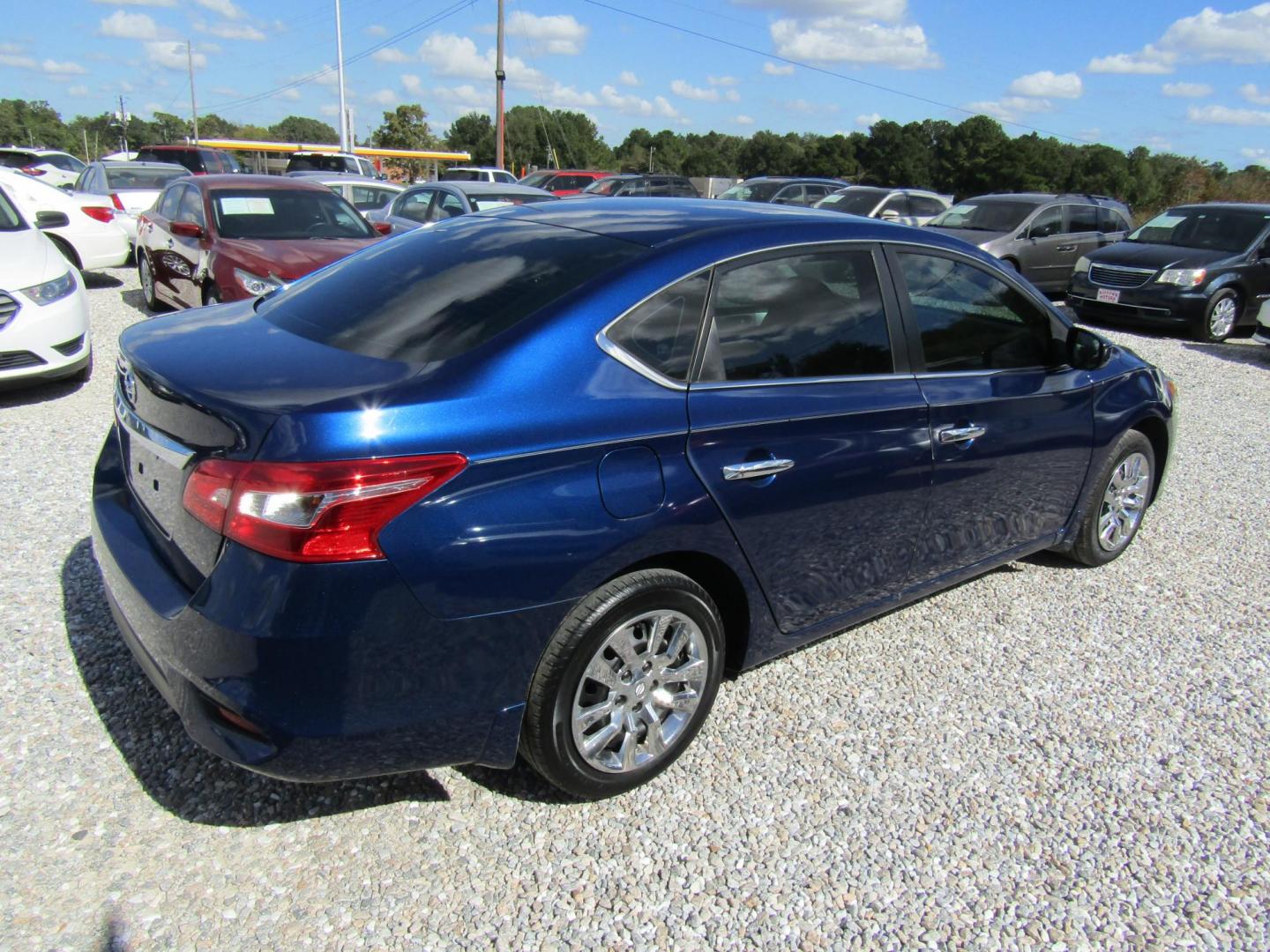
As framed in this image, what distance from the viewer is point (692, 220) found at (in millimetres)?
3131

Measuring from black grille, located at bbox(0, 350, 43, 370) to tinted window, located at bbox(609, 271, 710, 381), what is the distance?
17.6ft

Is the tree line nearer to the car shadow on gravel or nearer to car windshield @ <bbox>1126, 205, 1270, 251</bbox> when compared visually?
car windshield @ <bbox>1126, 205, 1270, 251</bbox>

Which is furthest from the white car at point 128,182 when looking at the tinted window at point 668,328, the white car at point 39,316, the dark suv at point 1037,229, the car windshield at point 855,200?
the tinted window at point 668,328

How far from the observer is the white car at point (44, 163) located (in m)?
22.3

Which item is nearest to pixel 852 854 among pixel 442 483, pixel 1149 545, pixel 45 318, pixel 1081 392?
pixel 442 483

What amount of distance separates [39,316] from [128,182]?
410 inches

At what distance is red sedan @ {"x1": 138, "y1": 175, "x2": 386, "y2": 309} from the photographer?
25.4ft

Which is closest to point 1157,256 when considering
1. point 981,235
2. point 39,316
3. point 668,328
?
point 981,235

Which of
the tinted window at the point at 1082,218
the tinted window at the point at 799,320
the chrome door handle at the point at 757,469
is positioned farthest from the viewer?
the tinted window at the point at 1082,218

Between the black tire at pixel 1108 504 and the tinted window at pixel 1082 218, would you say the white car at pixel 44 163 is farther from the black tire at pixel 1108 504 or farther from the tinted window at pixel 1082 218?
the black tire at pixel 1108 504

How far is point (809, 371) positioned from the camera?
121 inches

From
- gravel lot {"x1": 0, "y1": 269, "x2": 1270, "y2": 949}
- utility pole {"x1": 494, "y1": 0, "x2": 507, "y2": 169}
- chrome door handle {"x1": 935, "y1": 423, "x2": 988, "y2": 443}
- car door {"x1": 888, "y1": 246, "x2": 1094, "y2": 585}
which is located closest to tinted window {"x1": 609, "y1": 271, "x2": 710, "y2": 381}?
car door {"x1": 888, "y1": 246, "x2": 1094, "y2": 585}

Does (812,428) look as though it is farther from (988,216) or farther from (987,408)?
(988,216)

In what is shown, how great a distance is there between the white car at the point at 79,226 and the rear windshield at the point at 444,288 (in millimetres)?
10014
